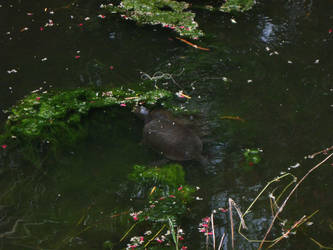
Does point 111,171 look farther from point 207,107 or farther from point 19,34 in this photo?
point 19,34

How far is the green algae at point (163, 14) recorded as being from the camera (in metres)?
5.24

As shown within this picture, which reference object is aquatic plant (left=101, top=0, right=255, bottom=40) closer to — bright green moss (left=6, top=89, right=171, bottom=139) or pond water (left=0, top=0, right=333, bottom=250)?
pond water (left=0, top=0, right=333, bottom=250)

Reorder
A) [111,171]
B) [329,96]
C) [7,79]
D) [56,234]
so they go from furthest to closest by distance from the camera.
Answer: [7,79] < [329,96] < [111,171] < [56,234]

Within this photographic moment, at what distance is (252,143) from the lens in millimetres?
3838

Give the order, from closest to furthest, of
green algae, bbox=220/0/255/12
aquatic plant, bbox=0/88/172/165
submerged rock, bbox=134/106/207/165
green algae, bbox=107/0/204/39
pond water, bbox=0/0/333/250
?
pond water, bbox=0/0/333/250
submerged rock, bbox=134/106/207/165
aquatic plant, bbox=0/88/172/165
green algae, bbox=107/0/204/39
green algae, bbox=220/0/255/12

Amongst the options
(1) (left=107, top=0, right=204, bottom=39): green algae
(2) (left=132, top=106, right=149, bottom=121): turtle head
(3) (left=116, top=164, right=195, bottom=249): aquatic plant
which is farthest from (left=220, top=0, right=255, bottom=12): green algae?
(3) (left=116, top=164, right=195, bottom=249): aquatic plant

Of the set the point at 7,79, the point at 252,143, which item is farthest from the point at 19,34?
the point at 252,143

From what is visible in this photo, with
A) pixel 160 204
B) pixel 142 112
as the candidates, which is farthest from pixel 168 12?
pixel 160 204

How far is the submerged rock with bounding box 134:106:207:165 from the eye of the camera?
12.1 feet

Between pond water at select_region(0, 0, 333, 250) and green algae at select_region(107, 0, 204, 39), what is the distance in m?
0.14

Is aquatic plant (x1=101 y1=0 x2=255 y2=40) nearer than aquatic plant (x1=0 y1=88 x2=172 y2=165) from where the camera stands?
No

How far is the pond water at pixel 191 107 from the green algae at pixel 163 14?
14 centimetres

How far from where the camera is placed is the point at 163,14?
5500mm

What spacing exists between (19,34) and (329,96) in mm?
4312
